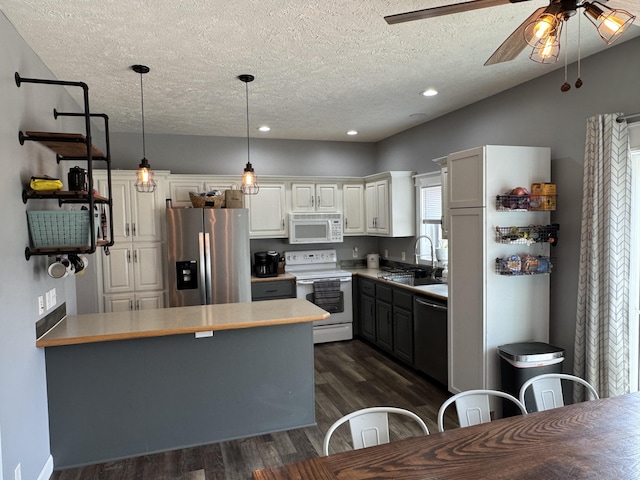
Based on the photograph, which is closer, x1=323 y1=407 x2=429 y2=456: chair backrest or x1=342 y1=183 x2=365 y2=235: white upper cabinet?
x1=323 y1=407 x2=429 y2=456: chair backrest

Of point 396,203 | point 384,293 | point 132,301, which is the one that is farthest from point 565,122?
point 132,301

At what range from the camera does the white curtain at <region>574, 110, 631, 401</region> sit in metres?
2.71

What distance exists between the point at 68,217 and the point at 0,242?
395 mm

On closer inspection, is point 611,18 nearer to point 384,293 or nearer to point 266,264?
point 384,293

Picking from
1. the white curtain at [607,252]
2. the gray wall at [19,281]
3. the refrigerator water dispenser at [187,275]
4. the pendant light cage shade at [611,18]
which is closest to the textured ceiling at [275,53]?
the pendant light cage shade at [611,18]

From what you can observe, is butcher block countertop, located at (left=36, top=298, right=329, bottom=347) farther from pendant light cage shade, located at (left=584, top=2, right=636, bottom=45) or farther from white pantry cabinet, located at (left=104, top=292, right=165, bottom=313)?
pendant light cage shade, located at (left=584, top=2, right=636, bottom=45)

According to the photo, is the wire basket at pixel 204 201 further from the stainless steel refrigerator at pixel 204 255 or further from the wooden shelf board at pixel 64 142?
the wooden shelf board at pixel 64 142

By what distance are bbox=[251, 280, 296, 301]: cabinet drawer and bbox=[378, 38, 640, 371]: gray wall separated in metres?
2.67

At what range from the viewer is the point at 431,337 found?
3934mm

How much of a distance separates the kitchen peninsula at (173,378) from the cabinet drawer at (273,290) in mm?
1816

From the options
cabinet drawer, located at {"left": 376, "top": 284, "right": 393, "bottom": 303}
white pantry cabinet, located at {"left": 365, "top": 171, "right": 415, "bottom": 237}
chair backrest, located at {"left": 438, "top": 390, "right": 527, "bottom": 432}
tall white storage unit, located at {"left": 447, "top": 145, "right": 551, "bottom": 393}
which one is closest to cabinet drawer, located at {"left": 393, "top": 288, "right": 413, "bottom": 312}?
cabinet drawer, located at {"left": 376, "top": 284, "right": 393, "bottom": 303}

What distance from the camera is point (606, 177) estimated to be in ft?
9.00

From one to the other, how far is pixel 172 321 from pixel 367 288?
9.13 feet

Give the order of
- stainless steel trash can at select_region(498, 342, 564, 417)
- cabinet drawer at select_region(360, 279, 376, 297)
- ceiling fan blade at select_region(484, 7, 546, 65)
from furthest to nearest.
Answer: cabinet drawer at select_region(360, 279, 376, 297) < stainless steel trash can at select_region(498, 342, 564, 417) < ceiling fan blade at select_region(484, 7, 546, 65)
